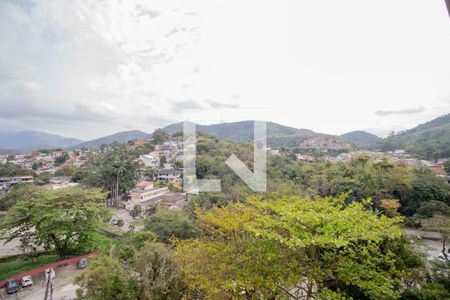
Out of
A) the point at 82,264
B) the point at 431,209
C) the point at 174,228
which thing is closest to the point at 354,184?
the point at 431,209

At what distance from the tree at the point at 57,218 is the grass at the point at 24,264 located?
3.72 feet

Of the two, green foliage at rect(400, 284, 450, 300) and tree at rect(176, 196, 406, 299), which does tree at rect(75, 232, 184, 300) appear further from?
green foliage at rect(400, 284, 450, 300)

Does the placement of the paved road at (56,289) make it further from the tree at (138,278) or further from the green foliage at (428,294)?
the green foliage at (428,294)

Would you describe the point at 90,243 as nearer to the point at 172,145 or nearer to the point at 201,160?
the point at 201,160

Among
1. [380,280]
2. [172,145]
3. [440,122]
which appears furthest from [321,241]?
[440,122]

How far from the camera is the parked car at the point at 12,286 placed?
274 inches

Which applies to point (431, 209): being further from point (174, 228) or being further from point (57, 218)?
point (57, 218)

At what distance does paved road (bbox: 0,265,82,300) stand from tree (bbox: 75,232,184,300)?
162 inches

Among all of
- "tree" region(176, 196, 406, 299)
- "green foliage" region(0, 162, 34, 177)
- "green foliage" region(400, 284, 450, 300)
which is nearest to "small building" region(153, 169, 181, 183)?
"green foliage" region(0, 162, 34, 177)

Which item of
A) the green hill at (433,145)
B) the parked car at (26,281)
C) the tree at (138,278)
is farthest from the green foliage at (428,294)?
the green hill at (433,145)

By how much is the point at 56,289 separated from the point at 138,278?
5448 millimetres

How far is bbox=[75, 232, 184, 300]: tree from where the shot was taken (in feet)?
11.8

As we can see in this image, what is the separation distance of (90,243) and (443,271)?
10710 millimetres

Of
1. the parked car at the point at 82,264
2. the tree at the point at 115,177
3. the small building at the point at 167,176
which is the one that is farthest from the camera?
the small building at the point at 167,176
